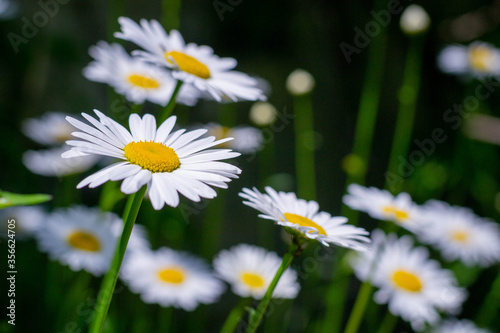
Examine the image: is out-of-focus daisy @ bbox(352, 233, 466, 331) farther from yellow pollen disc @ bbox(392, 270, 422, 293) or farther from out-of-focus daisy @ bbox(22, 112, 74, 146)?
out-of-focus daisy @ bbox(22, 112, 74, 146)

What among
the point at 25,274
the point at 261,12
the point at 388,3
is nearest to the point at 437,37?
the point at 388,3

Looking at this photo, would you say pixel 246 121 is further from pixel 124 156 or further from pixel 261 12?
pixel 124 156

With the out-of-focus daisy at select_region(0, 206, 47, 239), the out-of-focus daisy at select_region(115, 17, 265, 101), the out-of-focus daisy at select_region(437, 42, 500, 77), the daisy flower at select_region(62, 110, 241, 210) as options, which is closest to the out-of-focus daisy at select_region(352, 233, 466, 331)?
the out-of-focus daisy at select_region(115, 17, 265, 101)

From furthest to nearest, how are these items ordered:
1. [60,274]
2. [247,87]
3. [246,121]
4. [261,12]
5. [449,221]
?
[261,12] → [246,121] → [449,221] → [60,274] → [247,87]

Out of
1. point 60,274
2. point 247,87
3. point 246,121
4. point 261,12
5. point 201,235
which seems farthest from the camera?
point 261,12

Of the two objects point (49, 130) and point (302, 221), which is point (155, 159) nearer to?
point (302, 221)

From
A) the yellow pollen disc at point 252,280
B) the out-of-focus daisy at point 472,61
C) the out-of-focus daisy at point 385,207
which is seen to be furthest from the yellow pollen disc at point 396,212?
the out-of-focus daisy at point 472,61

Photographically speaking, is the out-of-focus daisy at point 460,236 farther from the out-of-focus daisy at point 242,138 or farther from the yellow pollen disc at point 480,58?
the yellow pollen disc at point 480,58
